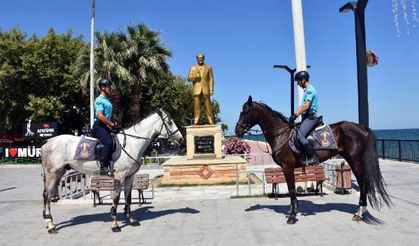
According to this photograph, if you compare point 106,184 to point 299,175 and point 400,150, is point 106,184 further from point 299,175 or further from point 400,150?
point 400,150

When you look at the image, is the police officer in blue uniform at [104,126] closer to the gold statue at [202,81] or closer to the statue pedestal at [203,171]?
the statue pedestal at [203,171]

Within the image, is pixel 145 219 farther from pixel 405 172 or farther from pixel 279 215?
pixel 405 172

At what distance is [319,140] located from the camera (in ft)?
28.1

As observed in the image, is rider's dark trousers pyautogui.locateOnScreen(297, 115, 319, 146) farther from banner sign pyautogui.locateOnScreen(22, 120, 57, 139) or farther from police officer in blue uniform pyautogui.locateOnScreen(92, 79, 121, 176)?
banner sign pyautogui.locateOnScreen(22, 120, 57, 139)

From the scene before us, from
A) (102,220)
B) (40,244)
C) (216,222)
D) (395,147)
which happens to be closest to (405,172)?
(395,147)

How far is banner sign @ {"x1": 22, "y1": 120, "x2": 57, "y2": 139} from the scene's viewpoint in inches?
1217

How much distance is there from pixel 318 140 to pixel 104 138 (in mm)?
4255

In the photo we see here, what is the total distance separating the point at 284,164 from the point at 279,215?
1.20m

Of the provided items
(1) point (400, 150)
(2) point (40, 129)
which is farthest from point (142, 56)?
(1) point (400, 150)

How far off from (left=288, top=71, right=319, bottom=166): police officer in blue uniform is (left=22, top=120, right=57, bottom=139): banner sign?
84.4ft

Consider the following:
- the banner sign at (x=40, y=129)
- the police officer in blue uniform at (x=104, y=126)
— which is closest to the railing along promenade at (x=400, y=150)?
the police officer in blue uniform at (x=104, y=126)

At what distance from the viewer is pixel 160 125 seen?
8.89 m

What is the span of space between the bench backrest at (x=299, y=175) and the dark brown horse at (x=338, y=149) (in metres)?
2.59

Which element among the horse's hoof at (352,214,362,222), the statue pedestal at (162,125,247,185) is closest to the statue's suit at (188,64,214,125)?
the statue pedestal at (162,125,247,185)
